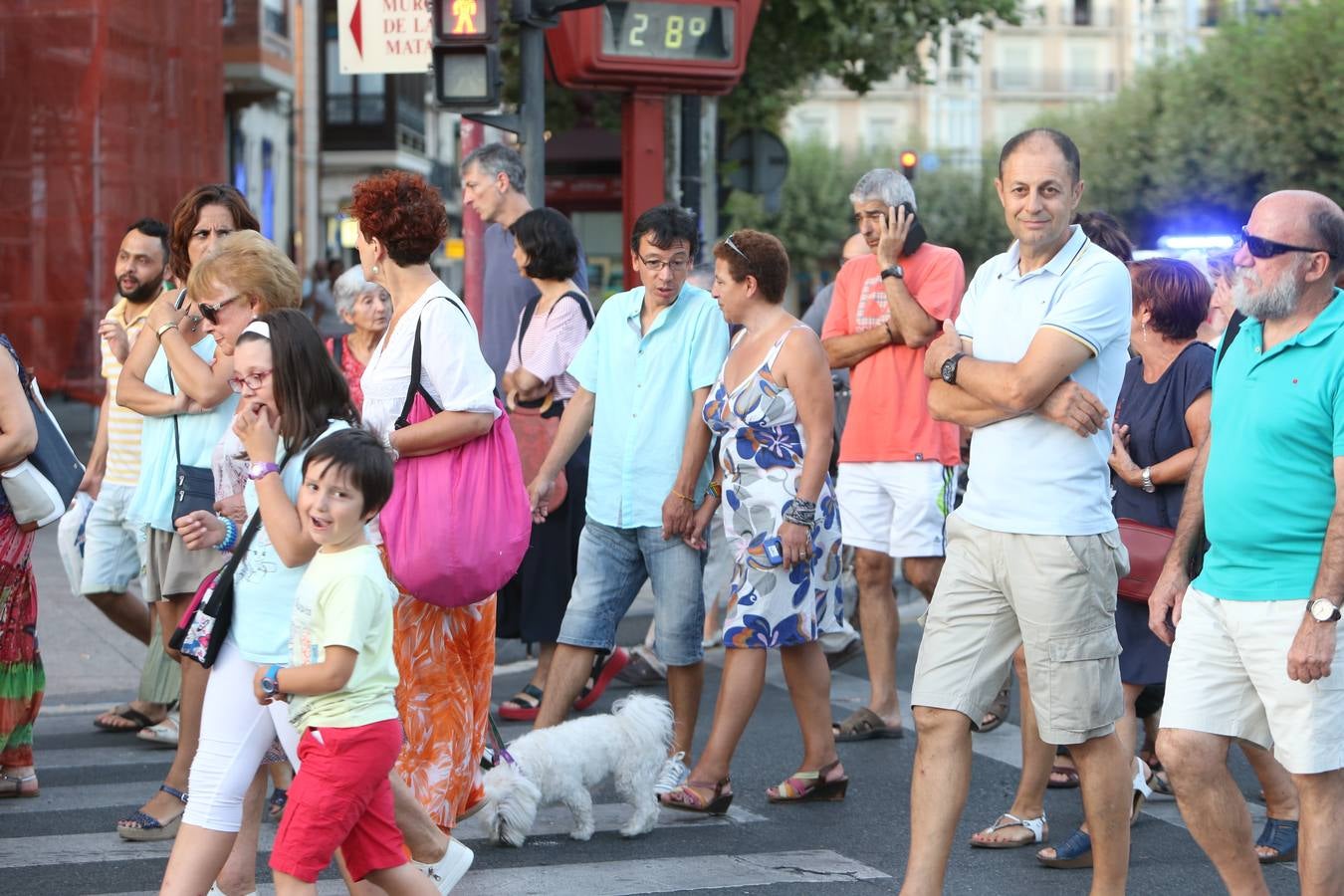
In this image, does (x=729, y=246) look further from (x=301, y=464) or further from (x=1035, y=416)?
(x=301, y=464)

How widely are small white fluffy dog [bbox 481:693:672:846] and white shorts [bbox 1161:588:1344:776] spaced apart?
1.83 meters

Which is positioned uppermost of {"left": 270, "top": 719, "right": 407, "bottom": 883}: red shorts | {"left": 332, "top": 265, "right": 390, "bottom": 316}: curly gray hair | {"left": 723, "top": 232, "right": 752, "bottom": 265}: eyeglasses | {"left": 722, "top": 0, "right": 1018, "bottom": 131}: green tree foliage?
{"left": 722, "top": 0, "right": 1018, "bottom": 131}: green tree foliage

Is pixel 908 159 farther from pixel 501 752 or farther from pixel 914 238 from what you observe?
pixel 501 752

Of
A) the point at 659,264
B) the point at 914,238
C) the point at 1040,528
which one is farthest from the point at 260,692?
the point at 914,238

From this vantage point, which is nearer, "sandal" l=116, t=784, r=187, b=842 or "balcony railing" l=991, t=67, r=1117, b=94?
"sandal" l=116, t=784, r=187, b=842

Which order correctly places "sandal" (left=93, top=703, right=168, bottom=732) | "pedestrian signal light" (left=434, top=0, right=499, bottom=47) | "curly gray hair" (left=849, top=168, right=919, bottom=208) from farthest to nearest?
"pedestrian signal light" (left=434, top=0, right=499, bottom=47)
"sandal" (left=93, top=703, right=168, bottom=732)
"curly gray hair" (left=849, top=168, right=919, bottom=208)

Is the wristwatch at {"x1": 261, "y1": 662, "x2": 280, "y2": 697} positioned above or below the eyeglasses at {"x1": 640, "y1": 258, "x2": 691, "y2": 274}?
below

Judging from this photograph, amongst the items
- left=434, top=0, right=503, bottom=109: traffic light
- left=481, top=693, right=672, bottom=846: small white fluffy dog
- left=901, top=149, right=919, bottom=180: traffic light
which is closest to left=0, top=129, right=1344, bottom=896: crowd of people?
left=481, top=693, right=672, bottom=846: small white fluffy dog

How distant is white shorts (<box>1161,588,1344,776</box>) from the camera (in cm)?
440

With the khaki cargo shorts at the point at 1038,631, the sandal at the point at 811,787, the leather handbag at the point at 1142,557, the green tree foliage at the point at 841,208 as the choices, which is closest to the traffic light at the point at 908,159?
the leather handbag at the point at 1142,557

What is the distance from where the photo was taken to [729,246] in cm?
630

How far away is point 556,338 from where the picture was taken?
7.41m

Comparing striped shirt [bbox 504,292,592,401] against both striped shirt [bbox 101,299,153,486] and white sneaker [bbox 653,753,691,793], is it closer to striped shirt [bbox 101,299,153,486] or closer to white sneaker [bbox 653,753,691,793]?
striped shirt [bbox 101,299,153,486]

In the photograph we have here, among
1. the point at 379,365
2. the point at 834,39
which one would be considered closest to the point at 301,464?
the point at 379,365
